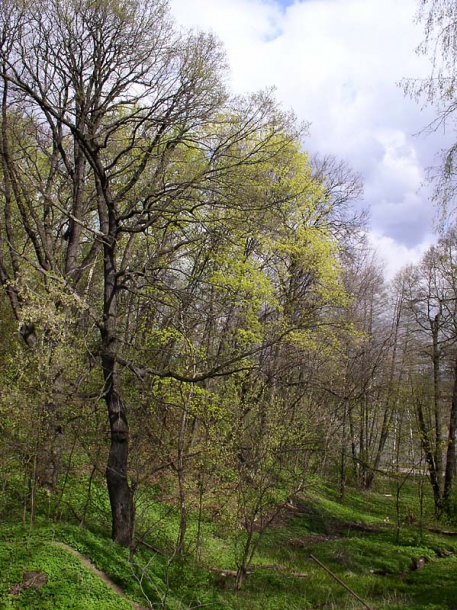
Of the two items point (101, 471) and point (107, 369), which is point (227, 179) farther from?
point (101, 471)

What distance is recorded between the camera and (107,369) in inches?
336

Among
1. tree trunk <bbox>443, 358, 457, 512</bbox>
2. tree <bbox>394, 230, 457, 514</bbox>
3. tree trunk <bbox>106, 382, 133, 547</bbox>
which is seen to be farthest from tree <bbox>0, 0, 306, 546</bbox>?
tree trunk <bbox>443, 358, 457, 512</bbox>

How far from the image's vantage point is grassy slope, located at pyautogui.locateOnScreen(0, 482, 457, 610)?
6281 mm

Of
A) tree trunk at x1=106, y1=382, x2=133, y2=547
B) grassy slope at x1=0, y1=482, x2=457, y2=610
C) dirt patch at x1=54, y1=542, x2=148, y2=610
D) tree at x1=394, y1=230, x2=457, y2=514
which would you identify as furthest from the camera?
tree at x1=394, y1=230, x2=457, y2=514

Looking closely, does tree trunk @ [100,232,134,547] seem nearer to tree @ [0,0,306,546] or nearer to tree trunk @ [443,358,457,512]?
tree @ [0,0,306,546]

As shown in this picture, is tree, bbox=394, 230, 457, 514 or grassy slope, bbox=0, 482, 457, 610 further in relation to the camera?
tree, bbox=394, 230, 457, 514

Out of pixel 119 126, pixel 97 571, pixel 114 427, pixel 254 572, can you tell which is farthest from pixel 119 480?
pixel 119 126

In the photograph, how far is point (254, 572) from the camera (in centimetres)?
933

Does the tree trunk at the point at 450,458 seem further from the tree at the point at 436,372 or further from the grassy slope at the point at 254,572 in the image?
the grassy slope at the point at 254,572

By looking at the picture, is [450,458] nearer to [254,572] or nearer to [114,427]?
[254,572]

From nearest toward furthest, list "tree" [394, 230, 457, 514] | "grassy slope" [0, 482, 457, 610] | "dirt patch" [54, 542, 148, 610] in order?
1. "grassy slope" [0, 482, 457, 610]
2. "dirt patch" [54, 542, 148, 610]
3. "tree" [394, 230, 457, 514]

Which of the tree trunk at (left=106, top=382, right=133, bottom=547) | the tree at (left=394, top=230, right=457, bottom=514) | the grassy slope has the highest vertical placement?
the tree at (left=394, top=230, right=457, bottom=514)

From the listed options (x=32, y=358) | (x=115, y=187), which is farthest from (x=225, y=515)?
(x=115, y=187)

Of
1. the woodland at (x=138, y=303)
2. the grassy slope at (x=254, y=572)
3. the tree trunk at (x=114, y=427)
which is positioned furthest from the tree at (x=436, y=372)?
the tree trunk at (x=114, y=427)
